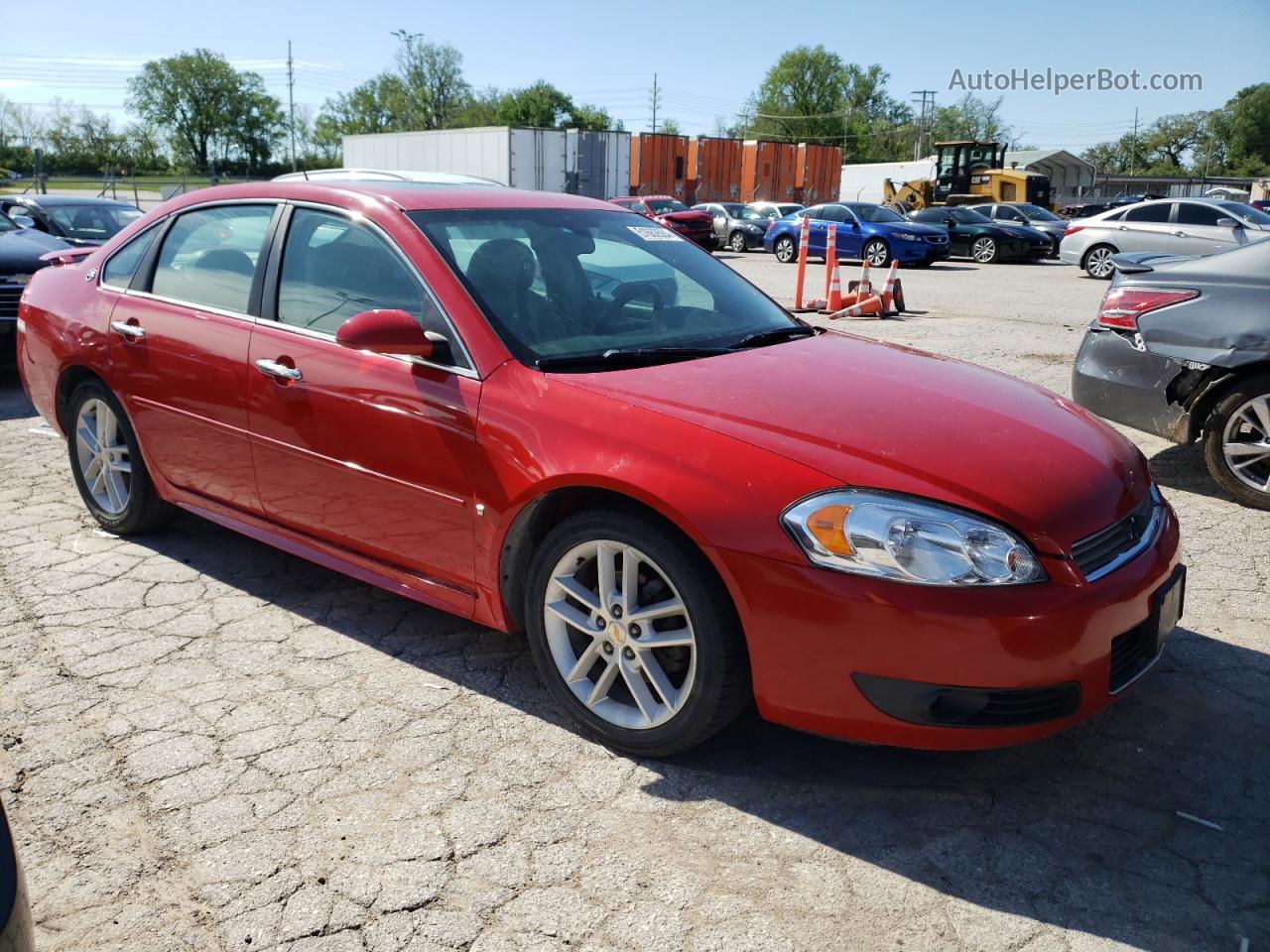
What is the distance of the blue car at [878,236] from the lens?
22.9 m

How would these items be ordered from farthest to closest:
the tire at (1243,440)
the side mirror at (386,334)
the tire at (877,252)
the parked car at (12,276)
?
the tire at (877,252), the parked car at (12,276), the tire at (1243,440), the side mirror at (386,334)

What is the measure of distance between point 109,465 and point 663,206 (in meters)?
24.7

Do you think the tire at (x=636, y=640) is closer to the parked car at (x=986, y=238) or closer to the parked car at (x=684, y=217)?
the parked car at (x=986, y=238)

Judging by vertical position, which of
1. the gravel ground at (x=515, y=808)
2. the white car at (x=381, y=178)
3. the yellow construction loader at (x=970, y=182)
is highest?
the yellow construction loader at (x=970, y=182)

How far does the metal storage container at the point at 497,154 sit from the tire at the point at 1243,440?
1130 inches

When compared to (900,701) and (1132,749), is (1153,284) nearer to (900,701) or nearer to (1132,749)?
(1132,749)

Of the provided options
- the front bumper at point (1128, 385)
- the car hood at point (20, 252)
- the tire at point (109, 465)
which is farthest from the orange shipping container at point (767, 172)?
the tire at point (109, 465)

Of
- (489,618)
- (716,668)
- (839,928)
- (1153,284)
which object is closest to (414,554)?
(489,618)

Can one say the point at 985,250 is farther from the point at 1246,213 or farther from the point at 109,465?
the point at 109,465

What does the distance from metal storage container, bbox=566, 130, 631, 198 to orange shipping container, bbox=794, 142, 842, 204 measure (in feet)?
39.5

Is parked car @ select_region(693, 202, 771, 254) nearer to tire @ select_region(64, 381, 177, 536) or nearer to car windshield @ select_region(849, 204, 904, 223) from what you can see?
car windshield @ select_region(849, 204, 904, 223)

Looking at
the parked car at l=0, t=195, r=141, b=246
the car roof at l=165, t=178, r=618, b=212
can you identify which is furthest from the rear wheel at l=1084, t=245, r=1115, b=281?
the car roof at l=165, t=178, r=618, b=212

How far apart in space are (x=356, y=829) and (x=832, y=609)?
1.34 metres

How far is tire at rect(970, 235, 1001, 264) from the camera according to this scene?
2548 centimetres
